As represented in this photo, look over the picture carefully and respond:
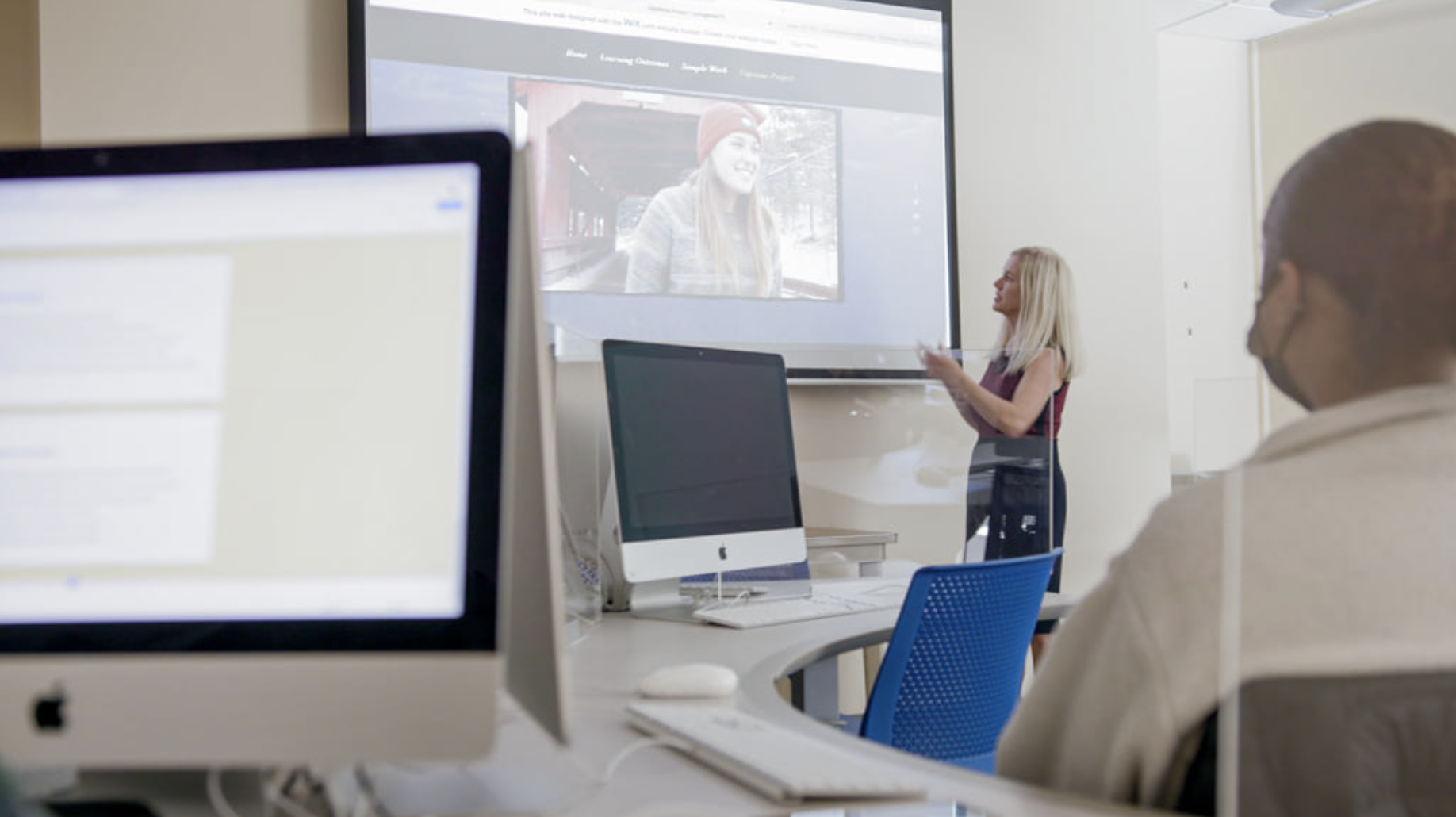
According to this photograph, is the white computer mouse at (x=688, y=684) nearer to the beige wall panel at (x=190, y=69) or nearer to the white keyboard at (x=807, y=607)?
the white keyboard at (x=807, y=607)

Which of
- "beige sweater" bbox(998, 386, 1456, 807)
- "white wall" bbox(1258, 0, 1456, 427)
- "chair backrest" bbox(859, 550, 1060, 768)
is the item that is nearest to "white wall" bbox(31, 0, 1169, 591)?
"chair backrest" bbox(859, 550, 1060, 768)

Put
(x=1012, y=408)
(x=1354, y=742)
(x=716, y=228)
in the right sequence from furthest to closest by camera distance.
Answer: (x=716, y=228), (x=1012, y=408), (x=1354, y=742)

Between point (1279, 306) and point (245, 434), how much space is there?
68cm

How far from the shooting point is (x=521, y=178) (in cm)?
73

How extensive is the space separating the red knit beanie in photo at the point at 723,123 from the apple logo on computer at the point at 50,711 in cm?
271

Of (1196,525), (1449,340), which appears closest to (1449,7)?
(1449,340)

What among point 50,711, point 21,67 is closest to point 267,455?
point 50,711

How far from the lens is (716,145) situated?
10.6 feet

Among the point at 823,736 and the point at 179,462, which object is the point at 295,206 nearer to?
the point at 179,462

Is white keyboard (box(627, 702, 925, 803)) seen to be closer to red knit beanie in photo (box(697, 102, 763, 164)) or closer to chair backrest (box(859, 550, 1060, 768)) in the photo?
chair backrest (box(859, 550, 1060, 768))

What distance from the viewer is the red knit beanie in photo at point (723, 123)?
321 centimetres

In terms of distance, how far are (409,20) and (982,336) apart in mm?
1975

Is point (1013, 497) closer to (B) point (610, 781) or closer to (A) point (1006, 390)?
(A) point (1006, 390)

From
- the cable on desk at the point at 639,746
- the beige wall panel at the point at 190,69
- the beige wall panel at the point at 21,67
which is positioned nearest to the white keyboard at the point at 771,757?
the cable on desk at the point at 639,746
